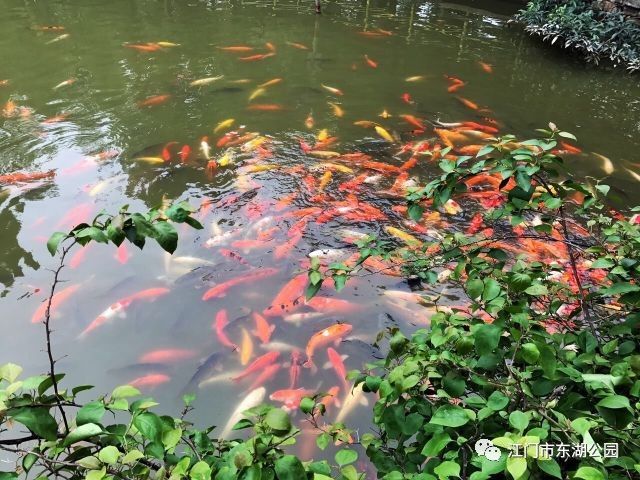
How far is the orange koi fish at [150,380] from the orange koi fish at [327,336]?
1.04 meters

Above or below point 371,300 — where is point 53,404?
above

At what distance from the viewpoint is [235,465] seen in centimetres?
128

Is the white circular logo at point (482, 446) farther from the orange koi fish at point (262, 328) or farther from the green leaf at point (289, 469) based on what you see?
the orange koi fish at point (262, 328)

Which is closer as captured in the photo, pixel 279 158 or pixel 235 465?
pixel 235 465

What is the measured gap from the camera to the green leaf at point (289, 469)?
4.09ft

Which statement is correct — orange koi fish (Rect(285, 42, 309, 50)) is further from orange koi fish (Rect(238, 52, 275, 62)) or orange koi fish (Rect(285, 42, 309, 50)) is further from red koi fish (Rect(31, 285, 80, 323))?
red koi fish (Rect(31, 285, 80, 323))

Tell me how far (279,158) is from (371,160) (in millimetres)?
1139

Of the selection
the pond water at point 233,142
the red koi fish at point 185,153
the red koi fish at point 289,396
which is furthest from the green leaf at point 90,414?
the red koi fish at point 185,153

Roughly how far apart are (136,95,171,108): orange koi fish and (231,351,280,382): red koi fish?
5.04 meters

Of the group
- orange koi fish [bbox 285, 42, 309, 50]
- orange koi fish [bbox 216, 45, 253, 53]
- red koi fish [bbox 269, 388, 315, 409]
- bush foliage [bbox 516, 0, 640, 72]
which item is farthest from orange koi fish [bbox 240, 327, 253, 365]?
bush foliage [bbox 516, 0, 640, 72]

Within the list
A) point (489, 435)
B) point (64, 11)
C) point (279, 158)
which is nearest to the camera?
point (489, 435)

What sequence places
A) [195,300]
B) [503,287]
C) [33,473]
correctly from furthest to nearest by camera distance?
[195,300], [33,473], [503,287]

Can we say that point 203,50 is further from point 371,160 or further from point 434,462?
point 434,462

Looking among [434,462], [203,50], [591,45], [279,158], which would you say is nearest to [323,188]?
[279,158]
